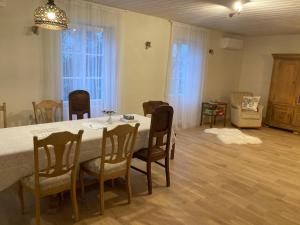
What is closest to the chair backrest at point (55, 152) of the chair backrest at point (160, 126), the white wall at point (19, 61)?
the chair backrest at point (160, 126)

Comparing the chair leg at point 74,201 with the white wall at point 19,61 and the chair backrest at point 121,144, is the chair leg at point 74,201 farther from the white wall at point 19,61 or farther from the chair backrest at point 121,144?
the white wall at point 19,61

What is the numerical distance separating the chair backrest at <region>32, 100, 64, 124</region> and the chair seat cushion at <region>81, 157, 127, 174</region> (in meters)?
1.20

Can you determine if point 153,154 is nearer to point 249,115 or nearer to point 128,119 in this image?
point 128,119

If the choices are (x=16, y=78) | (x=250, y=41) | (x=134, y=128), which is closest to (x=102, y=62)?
(x=16, y=78)

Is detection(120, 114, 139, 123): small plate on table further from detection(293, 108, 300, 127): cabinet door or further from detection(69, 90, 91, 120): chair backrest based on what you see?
detection(293, 108, 300, 127): cabinet door

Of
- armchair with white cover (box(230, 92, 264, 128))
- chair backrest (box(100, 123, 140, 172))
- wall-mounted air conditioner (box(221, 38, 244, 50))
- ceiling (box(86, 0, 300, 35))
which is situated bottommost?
armchair with white cover (box(230, 92, 264, 128))

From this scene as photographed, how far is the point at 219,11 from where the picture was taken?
4.07 m

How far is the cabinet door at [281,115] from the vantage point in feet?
20.1

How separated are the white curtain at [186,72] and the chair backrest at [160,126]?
259 cm

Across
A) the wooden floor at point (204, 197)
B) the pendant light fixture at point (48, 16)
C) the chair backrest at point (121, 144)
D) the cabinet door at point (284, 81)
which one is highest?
the pendant light fixture at point (48, 16)

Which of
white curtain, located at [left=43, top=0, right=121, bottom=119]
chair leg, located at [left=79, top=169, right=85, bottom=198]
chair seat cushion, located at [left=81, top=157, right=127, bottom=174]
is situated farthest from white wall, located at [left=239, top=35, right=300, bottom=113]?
chair leg, located at [left=79, top=169, right=85, bottom=198]

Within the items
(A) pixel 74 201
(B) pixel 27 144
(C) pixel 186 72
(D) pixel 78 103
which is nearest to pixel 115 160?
(A) pixel 74 201

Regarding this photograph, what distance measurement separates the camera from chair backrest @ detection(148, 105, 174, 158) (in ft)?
9.15

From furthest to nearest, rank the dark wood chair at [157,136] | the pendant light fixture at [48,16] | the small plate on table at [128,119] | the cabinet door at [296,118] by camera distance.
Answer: the cabinet door at [296,118] → the small plate on table at [128,119] → the dark wood chair at [157,136] → the pendant light fixture at [48,16]
